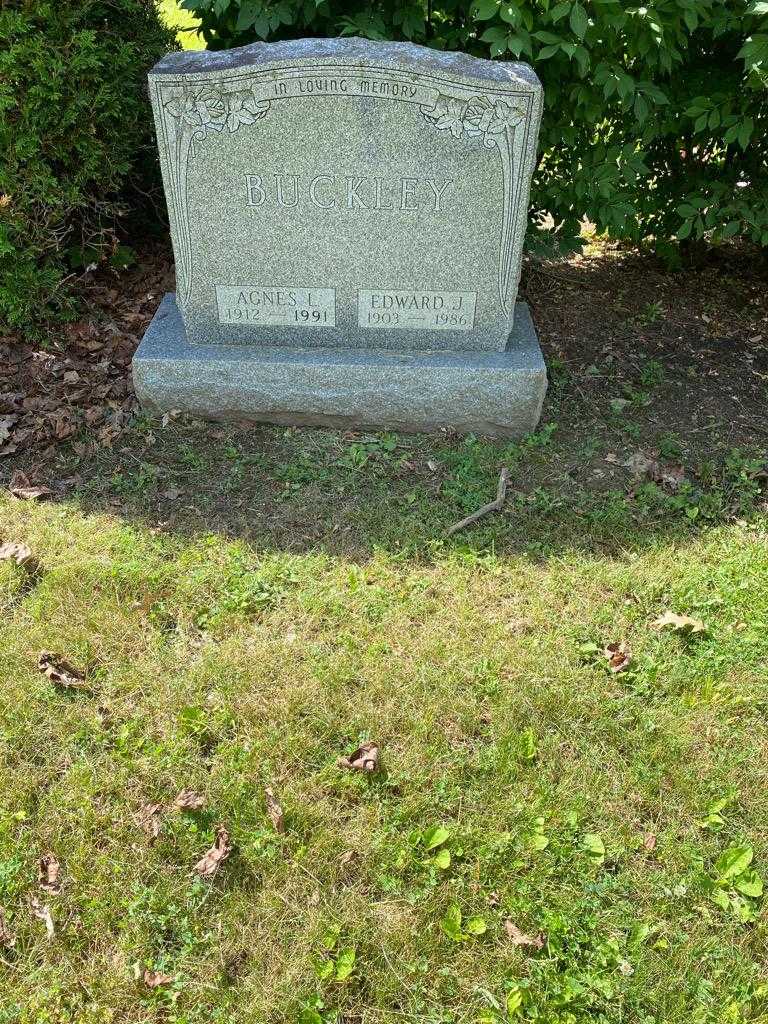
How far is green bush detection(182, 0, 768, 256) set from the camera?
11.8ft

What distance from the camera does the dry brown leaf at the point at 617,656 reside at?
9.43 ft

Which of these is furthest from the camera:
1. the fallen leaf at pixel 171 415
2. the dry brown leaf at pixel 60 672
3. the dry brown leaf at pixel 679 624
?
the fallen leaf at pixel 171 415

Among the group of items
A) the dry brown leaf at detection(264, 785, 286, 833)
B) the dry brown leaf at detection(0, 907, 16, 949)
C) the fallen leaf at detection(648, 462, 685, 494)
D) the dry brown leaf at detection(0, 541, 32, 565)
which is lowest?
the dry brown leaf at detection(0, 907, 16, 949)

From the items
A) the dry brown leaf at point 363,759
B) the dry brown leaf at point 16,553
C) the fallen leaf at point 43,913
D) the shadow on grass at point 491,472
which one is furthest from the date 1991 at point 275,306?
the fallen leaf at point 43,913

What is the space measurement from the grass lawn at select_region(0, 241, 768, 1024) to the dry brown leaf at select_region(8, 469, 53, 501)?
0.05 meters

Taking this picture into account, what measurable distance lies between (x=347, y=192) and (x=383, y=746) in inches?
87.7

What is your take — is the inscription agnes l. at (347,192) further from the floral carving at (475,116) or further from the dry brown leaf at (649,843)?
the dry brown leaf at (649,843)

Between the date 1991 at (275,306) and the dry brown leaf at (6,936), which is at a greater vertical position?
the date 1991 at (275,306)

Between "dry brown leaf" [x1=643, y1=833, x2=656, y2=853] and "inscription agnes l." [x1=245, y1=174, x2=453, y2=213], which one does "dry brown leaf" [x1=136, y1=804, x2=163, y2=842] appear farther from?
"inscription agnes l." [x1=245, y1=174, x2=453, y2=213]

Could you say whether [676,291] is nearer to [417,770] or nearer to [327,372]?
[327,372]

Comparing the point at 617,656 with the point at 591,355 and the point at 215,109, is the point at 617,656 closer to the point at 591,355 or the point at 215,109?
the point at 591,355

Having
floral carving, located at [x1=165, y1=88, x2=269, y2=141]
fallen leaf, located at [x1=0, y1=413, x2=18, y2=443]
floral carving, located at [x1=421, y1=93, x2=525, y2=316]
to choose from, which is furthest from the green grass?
floral carving, located at [x1=165, y1=88, x2=269, y2=141]

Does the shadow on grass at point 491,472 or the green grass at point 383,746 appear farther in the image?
the shadow on grass at point 491,472

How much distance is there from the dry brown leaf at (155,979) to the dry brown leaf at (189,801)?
43cm
